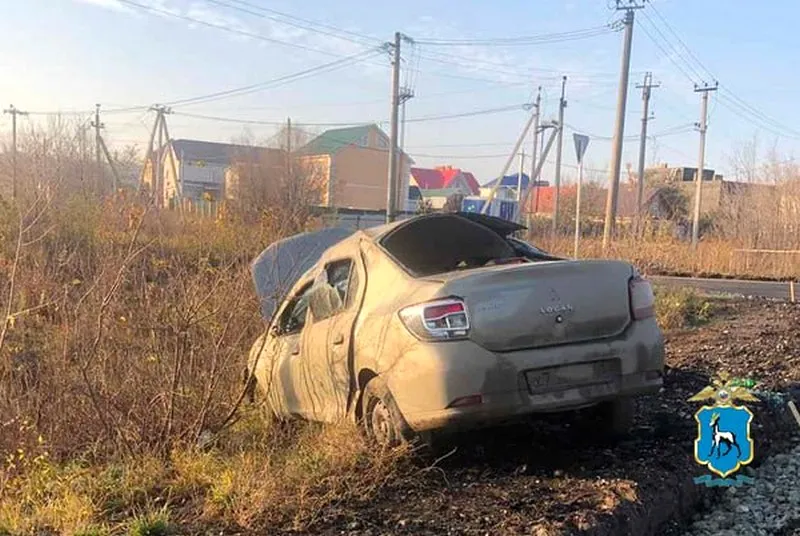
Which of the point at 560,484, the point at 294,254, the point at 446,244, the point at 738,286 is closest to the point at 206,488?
the point at 560,484

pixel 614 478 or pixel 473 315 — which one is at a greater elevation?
pixel 473 315

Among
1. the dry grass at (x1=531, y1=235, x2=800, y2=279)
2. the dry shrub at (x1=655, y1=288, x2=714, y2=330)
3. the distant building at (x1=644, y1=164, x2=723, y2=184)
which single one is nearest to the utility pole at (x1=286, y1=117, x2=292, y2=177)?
the dry grass at (x1=531, y1=235, x2=800, y2=279)

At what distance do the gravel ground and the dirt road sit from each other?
0.37 ft

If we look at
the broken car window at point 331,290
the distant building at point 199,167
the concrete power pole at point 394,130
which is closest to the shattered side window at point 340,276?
the broken car window at point 331,290

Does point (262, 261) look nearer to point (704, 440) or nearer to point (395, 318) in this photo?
point (395, 318)

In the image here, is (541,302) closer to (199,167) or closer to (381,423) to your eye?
(381,423)

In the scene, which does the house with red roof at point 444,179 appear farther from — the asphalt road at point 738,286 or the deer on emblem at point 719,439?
the deer on emblem at point 719,439

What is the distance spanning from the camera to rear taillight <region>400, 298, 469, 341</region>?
409 centimetres

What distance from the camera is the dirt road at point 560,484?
348 centimetres

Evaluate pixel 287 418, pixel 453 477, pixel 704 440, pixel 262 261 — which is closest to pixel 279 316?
pixel 287 418

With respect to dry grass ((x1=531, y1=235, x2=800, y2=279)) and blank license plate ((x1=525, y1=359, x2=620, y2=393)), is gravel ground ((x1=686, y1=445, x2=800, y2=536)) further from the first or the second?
dry grass ((x1=531, y1=235, x2=800, y2=279))

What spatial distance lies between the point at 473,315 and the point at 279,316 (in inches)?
95.5

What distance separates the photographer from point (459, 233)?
5.65 meters

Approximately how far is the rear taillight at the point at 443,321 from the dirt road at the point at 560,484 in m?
0.85
